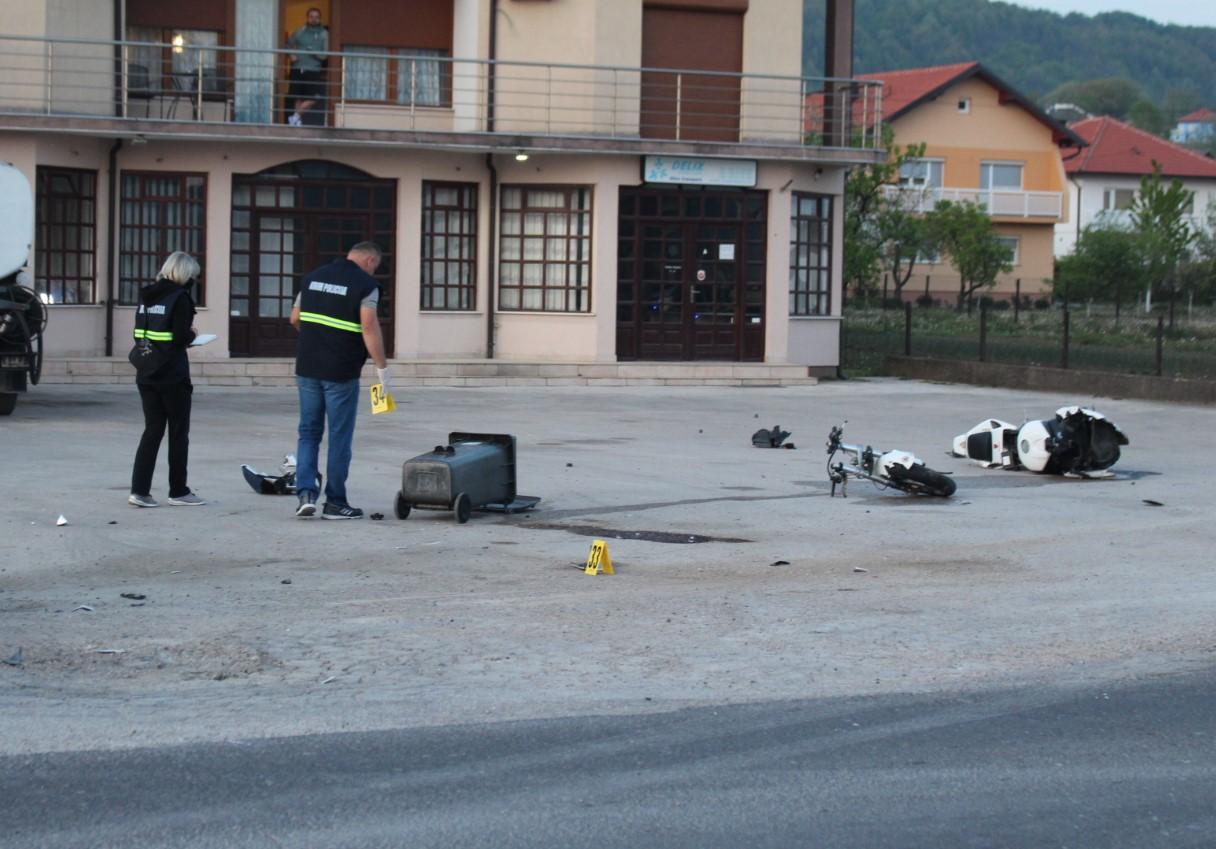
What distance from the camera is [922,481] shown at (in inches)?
542

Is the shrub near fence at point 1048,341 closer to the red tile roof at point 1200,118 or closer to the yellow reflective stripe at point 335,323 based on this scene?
the yellow reflective stripe at point 335,323

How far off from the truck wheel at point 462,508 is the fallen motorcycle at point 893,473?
3481 millimetres

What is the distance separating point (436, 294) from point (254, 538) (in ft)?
60.7

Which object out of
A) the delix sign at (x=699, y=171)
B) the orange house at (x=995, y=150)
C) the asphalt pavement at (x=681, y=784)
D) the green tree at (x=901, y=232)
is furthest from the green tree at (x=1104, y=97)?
the asphalt pavement at (x=681, y=784)

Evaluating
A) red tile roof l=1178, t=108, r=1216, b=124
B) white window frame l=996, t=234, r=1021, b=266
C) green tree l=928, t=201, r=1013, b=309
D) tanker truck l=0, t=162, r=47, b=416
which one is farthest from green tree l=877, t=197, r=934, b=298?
red tile roof l=1178, t=108, r=1216, b=124

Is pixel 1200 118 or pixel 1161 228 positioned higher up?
pixel 1200 118

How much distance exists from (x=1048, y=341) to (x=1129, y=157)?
55992mm

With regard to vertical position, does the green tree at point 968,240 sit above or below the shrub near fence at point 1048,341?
above

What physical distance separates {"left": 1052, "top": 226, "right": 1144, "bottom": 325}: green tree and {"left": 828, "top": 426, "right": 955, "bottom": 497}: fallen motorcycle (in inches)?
1537

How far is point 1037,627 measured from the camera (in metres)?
8.67

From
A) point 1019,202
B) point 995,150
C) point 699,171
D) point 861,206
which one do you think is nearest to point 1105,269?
point 861,206

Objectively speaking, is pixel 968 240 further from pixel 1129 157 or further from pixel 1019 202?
pixel 1129 157

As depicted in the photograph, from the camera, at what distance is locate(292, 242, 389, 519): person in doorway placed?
1191cm

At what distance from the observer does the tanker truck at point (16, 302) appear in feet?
62.2
